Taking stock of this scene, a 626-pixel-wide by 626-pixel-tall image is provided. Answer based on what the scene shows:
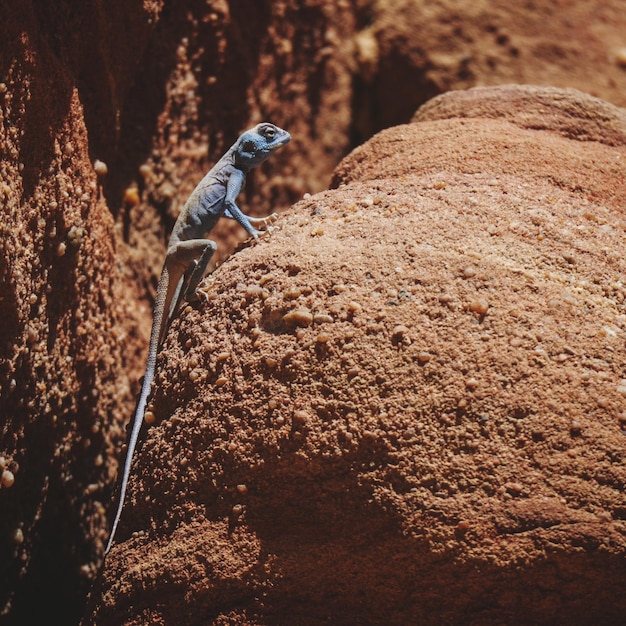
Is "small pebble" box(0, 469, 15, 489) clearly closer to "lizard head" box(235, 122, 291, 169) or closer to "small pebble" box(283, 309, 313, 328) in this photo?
"small pebble" box(283, 309, 313, 328)

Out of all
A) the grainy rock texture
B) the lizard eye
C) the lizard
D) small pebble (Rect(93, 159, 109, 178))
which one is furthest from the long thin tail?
the lizard eye

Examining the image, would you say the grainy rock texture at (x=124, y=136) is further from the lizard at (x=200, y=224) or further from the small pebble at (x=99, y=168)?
the lizard at (x=200, y=224)

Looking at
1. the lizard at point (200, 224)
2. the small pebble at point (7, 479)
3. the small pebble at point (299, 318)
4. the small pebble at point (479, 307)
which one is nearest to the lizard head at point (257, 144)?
the lizard at point (200, 224)

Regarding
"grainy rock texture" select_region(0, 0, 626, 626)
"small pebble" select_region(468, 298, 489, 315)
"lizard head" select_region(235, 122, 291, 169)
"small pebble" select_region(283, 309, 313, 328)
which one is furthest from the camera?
"lizard head" select_region(235, 122, 291, 169)

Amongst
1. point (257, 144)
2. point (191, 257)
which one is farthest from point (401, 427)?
point (257, 144)

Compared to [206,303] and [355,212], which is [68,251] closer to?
[206,303]

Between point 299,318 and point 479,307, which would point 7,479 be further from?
point 479,307
